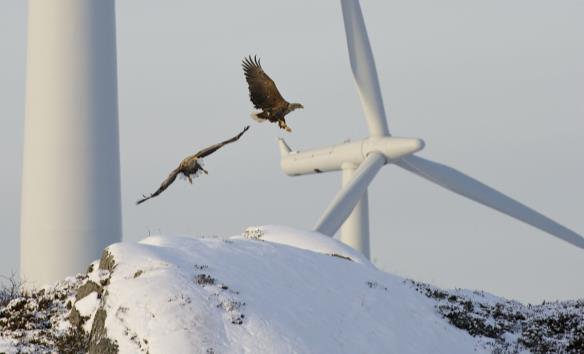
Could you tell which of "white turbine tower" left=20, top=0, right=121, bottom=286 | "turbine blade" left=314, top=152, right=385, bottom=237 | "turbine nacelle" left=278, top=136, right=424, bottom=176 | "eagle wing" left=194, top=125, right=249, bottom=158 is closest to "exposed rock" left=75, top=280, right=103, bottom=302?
"eagle wing" left=194, top=125, right=249, bottom=158

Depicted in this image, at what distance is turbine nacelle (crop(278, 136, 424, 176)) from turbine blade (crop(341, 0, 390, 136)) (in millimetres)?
1321

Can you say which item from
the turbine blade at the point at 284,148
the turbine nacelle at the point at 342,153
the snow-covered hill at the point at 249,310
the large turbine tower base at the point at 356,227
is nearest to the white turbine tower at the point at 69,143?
the snow-covered hill at the point at 249,310

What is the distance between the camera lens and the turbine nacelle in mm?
58181

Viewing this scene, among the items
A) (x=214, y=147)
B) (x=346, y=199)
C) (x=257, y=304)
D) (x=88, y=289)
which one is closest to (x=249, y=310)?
(x=257, y=304)

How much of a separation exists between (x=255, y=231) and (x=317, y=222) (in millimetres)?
17149

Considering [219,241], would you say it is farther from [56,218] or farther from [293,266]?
[56,218]

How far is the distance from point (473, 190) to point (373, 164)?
18.3 ft

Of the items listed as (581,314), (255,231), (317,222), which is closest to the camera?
(581,314)

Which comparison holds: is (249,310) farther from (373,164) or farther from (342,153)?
(342,153)

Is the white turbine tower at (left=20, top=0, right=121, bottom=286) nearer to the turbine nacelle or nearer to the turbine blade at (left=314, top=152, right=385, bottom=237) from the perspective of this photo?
the turbine blade at (left=314, top=152, right=385, bottom=237)

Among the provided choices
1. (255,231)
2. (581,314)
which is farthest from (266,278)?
(581,314)

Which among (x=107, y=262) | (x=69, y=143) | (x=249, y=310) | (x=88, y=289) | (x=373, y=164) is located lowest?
(x=249, y=310)

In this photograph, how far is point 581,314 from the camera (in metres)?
34.0

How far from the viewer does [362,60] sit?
58.8 m
